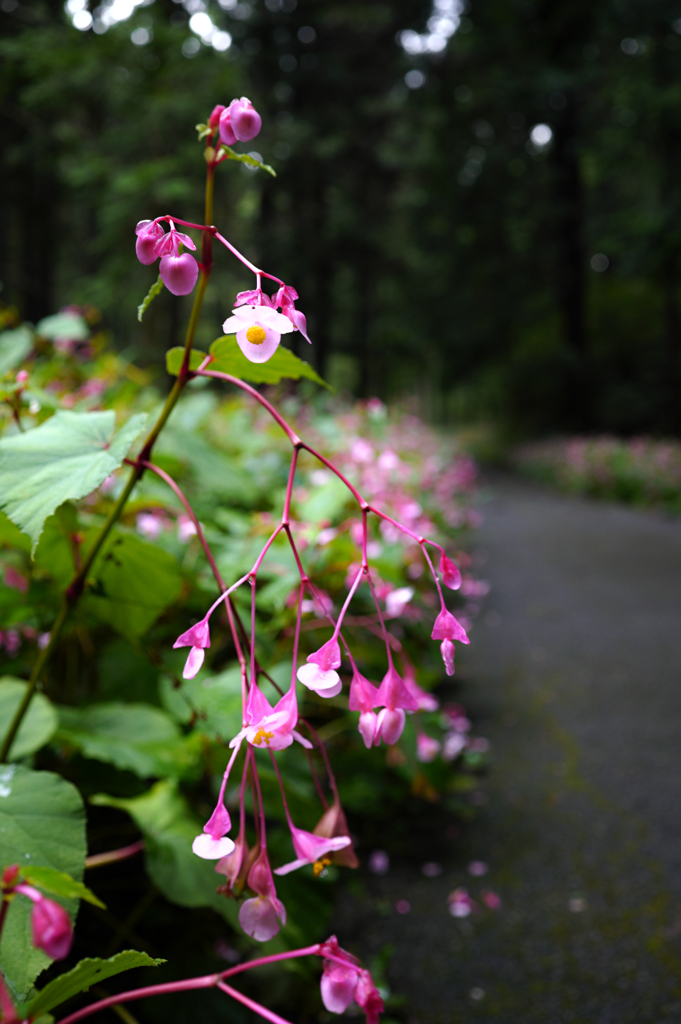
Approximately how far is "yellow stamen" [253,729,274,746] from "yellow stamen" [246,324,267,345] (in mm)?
252

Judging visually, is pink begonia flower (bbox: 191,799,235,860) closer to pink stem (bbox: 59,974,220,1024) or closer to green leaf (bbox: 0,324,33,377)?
pink stem (bbox: 59,974,220,1024)

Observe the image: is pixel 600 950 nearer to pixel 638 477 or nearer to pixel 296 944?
Result: pixel 296 944

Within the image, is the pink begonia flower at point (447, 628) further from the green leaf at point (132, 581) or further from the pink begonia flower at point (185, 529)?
the pink begonia flower at point (185, 529)

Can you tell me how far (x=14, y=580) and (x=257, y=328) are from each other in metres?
0.77

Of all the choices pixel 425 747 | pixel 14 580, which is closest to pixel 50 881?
pixel 14 580

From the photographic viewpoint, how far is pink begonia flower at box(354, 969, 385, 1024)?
0.43 metres

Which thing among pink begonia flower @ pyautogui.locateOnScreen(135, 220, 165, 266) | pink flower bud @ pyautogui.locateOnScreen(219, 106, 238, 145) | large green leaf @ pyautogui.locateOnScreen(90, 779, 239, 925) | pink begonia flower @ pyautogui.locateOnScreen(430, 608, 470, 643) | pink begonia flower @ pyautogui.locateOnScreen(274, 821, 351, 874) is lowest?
large green leaf @ pyautogui.locateOnScreen(90, 779, 239, 925)

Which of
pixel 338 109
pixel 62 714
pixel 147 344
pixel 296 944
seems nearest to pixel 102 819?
pixel 62 714

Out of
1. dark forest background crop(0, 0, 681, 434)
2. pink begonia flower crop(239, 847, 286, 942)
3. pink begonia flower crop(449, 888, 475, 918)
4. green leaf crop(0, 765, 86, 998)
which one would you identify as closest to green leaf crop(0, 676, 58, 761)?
green leaf crop(0, 765, 86, 998)

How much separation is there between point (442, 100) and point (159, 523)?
17003 millimetres

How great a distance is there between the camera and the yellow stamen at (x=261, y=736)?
44cm

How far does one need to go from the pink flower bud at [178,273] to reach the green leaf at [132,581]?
44 centimetres

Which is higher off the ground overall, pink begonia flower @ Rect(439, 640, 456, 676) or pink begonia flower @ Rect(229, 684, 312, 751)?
pink begonia flower @ Rect(439, 640, 456, 676)

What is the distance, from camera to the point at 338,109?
49.3 feet
